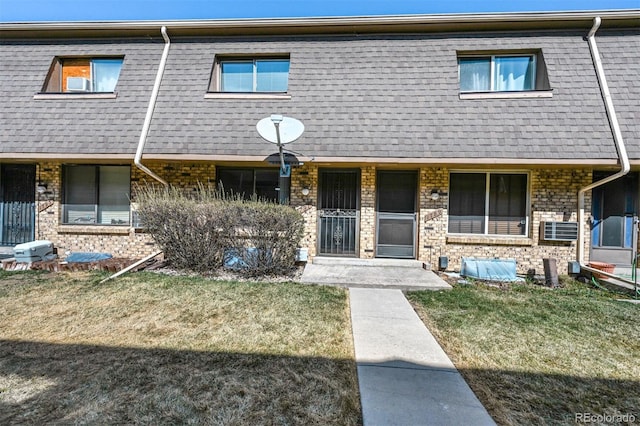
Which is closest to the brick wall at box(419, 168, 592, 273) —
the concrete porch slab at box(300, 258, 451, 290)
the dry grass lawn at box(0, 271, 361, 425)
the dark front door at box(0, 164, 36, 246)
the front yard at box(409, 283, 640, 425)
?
the concrete porch slab at box(300, 258, 451, 290)

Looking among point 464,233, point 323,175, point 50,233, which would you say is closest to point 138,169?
point 50,233

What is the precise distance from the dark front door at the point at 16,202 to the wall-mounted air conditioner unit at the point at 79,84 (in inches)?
87.1

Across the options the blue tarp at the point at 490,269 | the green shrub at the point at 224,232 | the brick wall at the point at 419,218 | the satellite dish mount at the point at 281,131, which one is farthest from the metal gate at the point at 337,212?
the blue tarp at the point at 490,269

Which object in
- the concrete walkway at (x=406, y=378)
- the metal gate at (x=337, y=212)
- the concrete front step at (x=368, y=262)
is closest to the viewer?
the concrete walkway at (x=406, y=378)

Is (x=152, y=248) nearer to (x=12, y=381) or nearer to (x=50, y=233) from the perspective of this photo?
(x=50, y=233)

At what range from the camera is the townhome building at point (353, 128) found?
6594mm

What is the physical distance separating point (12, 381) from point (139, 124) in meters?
5.95

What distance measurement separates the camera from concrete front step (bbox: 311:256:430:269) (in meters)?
6.88

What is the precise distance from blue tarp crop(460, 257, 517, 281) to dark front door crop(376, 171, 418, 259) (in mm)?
1155

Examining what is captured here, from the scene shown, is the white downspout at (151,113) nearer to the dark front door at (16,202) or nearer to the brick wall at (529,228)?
the dark front door at (16,202)

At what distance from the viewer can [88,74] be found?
26.3 feet

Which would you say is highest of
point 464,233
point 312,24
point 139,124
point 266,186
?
point 312,24

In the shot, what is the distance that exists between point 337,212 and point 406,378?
476 centimetres

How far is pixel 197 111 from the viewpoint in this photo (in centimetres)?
731
